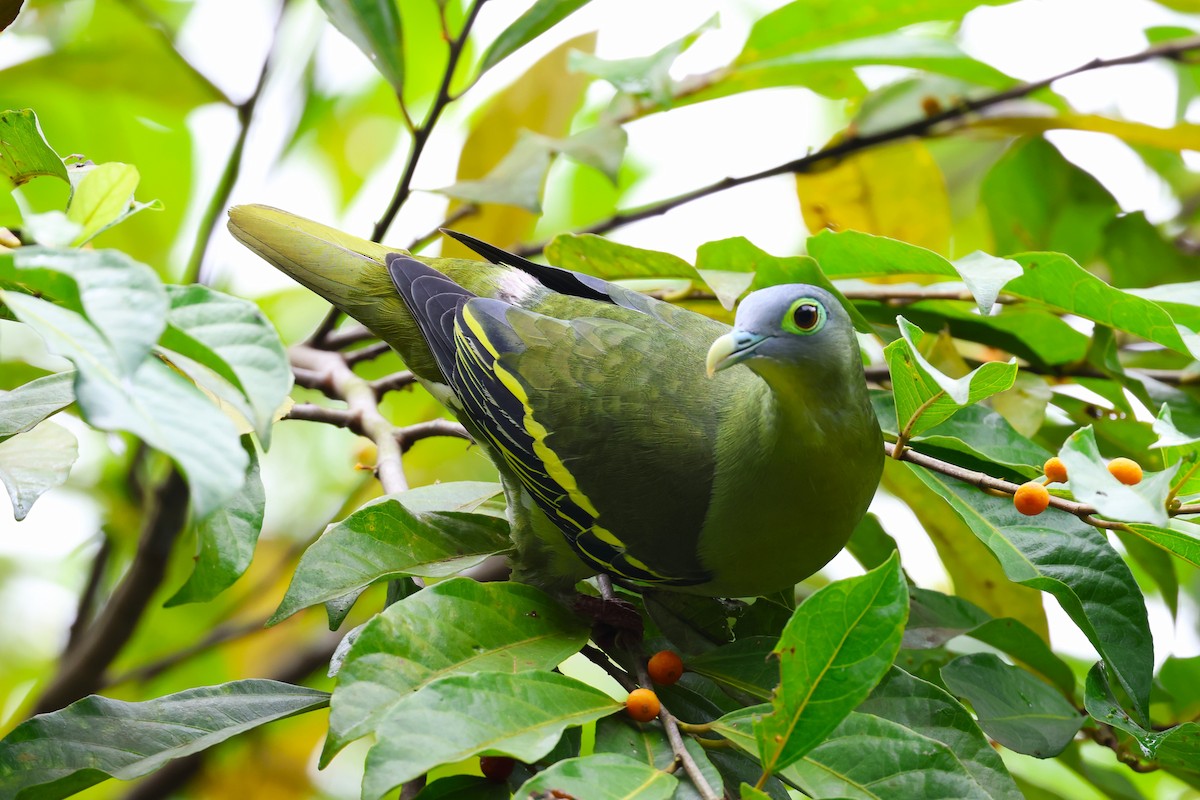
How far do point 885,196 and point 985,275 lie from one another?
3.46ft

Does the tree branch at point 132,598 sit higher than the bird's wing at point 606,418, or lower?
lower

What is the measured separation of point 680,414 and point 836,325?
37 cm

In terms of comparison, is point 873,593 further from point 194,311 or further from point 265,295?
point 265,295

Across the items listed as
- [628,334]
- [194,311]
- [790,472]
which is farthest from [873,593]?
[628,334]

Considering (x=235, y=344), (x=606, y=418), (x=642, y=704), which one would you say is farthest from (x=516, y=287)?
(x=235, y=344)

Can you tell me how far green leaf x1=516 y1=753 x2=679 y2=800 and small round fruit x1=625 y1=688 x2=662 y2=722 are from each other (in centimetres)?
17

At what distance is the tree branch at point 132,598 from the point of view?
235 cm

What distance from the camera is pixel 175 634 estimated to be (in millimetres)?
3285

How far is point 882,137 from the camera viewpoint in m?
2.48

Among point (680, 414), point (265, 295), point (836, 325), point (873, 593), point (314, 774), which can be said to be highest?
point (836, 325)

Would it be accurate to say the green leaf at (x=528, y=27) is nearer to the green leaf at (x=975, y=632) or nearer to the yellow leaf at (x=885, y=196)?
the yellow leaf at (x=885, y=196)

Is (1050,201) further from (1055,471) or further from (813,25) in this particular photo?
(1055,471)

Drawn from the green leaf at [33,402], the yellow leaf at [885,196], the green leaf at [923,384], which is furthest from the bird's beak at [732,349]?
the yellow leaf at [885,196]

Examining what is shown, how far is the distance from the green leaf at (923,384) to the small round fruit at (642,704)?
0.54m
